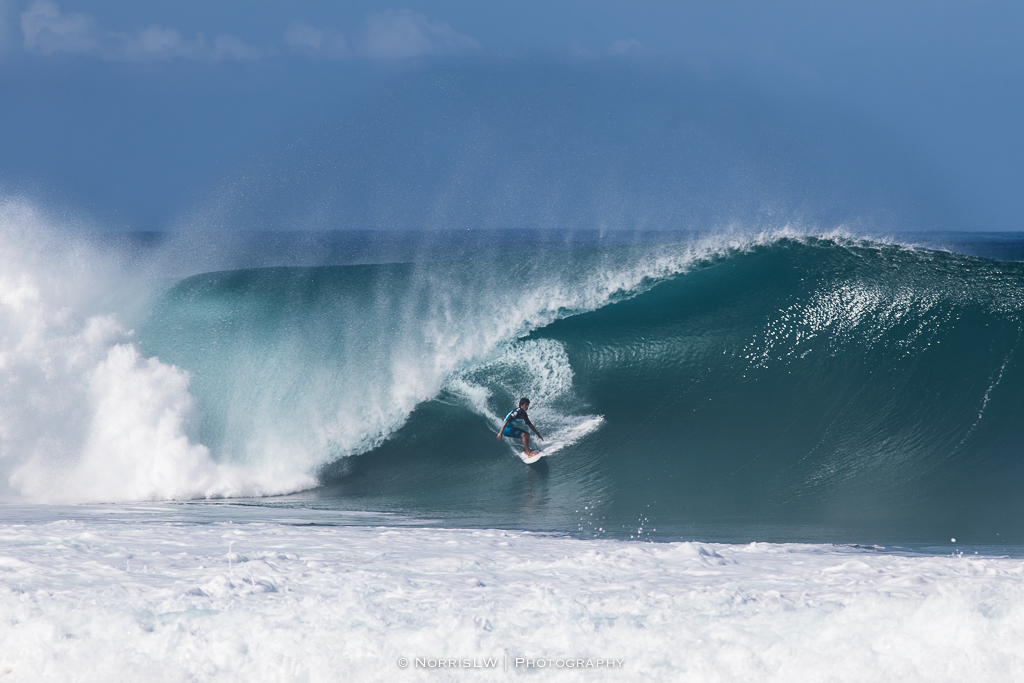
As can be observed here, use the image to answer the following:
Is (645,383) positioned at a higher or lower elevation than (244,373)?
lower

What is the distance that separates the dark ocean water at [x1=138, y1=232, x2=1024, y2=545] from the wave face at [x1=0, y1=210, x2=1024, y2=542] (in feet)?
0.11

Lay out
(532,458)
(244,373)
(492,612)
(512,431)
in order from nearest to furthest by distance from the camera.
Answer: (492,612) → (532,458) → (512,431) → (244,373)

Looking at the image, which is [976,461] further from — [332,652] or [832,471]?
[332,652]

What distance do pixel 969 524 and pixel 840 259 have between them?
5189 mm

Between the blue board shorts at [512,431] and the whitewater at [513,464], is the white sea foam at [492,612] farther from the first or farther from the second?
the blue board shorts at [512,431]

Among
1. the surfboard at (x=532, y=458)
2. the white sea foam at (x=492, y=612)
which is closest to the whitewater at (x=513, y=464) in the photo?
the white sea foam at (x=492, y=612)

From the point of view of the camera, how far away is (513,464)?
7965mm

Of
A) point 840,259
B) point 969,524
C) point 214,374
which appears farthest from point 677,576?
point 840,259

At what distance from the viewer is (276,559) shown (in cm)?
428

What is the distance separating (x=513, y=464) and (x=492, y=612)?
4.37 metres

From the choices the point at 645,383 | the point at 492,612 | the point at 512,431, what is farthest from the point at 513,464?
the point at 492,612

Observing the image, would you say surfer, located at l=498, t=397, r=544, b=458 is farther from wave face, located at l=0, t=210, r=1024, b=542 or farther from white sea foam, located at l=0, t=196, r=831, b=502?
white sea foam, located at l=0, t=196, r=831, b=502

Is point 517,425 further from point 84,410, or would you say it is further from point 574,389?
point 84,410

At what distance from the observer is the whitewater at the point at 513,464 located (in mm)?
3354
